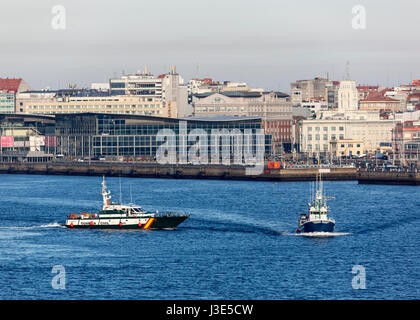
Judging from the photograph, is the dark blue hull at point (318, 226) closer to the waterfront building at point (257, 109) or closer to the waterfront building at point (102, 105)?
the waterfront building at point (257, 109)

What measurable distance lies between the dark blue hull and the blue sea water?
950 millimetres

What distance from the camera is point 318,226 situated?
6581 centimetres

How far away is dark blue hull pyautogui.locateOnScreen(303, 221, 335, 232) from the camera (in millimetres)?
65750

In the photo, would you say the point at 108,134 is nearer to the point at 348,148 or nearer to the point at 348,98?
the point at 348,148

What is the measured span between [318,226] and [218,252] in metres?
9.89

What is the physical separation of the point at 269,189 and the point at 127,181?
81.5ft

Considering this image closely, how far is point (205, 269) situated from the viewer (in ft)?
173

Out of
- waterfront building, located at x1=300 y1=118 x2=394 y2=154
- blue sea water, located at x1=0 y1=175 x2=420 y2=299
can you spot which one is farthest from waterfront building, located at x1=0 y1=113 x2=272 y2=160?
blue sea water, located at x1=0 y1=175 x2=420 y2=299

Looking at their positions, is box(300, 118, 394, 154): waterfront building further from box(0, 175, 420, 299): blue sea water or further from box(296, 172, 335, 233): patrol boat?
box(296, 172, 335, 233): patrol boat

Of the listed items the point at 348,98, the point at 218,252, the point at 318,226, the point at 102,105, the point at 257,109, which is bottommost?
the point at 218,252

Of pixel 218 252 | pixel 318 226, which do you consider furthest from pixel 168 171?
pixel 218 252

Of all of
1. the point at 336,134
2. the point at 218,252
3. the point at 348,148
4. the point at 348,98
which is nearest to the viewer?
the point at 218,252
